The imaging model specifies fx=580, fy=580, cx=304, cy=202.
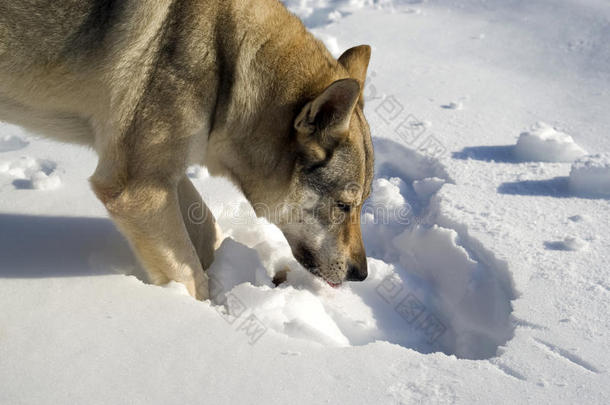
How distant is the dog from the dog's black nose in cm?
25

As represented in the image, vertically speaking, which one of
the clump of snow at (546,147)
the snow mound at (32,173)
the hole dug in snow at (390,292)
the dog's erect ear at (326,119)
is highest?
the dog's erect ear at (326,119)

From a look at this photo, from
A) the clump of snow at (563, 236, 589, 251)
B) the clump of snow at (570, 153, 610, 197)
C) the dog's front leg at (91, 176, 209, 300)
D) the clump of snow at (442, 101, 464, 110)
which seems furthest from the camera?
the clump of snow at (442, 101, 464, 110)

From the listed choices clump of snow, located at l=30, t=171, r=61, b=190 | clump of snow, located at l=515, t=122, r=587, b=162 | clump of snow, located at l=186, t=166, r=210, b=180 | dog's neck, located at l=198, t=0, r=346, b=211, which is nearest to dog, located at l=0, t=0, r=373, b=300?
dog's neck, located at l=198, t=0, r=346, b=211

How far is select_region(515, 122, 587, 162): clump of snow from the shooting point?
414 cm

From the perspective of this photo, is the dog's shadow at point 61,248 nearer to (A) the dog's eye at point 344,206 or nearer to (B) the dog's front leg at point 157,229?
(B) the dog's front leg at point 157,229

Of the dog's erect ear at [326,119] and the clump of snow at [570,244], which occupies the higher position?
the dog's erect ear at [326,119]

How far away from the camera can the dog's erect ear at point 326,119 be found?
244 centimetres

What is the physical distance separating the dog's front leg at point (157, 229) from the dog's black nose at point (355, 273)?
749 mm

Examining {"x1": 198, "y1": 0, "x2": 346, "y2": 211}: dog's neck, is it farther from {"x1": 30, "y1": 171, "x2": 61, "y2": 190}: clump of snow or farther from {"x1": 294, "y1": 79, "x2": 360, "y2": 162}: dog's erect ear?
{"x1": 30, "y1": 171, "x2": 61, "y2": 190}: clump of snow

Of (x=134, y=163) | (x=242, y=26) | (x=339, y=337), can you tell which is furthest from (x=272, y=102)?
(x=339, y=337)

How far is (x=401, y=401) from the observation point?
2.13 metres

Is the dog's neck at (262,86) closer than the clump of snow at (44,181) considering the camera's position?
Yes

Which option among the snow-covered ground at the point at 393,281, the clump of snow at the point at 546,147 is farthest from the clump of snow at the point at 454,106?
the clump of snow at the point at 546,147

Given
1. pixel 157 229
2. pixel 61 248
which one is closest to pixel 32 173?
pixel 61 248
